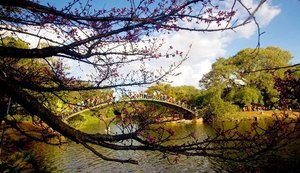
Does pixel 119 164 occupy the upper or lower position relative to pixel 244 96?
lower

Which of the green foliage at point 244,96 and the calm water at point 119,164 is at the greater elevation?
the green foliage at point 244,96

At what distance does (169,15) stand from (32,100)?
6.28ft

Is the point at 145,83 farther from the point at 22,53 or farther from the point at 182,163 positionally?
the point at 182,163

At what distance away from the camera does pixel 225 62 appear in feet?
201

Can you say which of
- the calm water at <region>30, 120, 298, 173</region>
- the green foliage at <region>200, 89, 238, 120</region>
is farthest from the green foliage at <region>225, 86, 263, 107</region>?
the calm water at <region>30, 120, 298, 173</region>

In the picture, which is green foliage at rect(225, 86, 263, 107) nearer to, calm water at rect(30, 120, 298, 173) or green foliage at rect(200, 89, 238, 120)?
green foliage at rect(200, 89, 238, 120)

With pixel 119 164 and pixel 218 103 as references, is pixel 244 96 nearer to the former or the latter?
pixel 218 103

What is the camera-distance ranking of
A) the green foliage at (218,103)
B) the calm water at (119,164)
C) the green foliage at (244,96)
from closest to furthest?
the calm water at (119,164), the green foliage at (218,103), the green foliage at (244,96)

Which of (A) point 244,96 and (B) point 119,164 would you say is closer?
(B) point 119,164

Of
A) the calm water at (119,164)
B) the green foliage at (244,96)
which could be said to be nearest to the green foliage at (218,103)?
the green foliage at (244,96)

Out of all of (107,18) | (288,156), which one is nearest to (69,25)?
(107,18)

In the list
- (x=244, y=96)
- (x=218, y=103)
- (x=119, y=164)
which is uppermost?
(x=244, y=96)

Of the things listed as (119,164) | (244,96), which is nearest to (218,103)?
(244,96)

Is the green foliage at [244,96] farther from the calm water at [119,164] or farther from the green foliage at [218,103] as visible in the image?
the calm water at [119,164]
